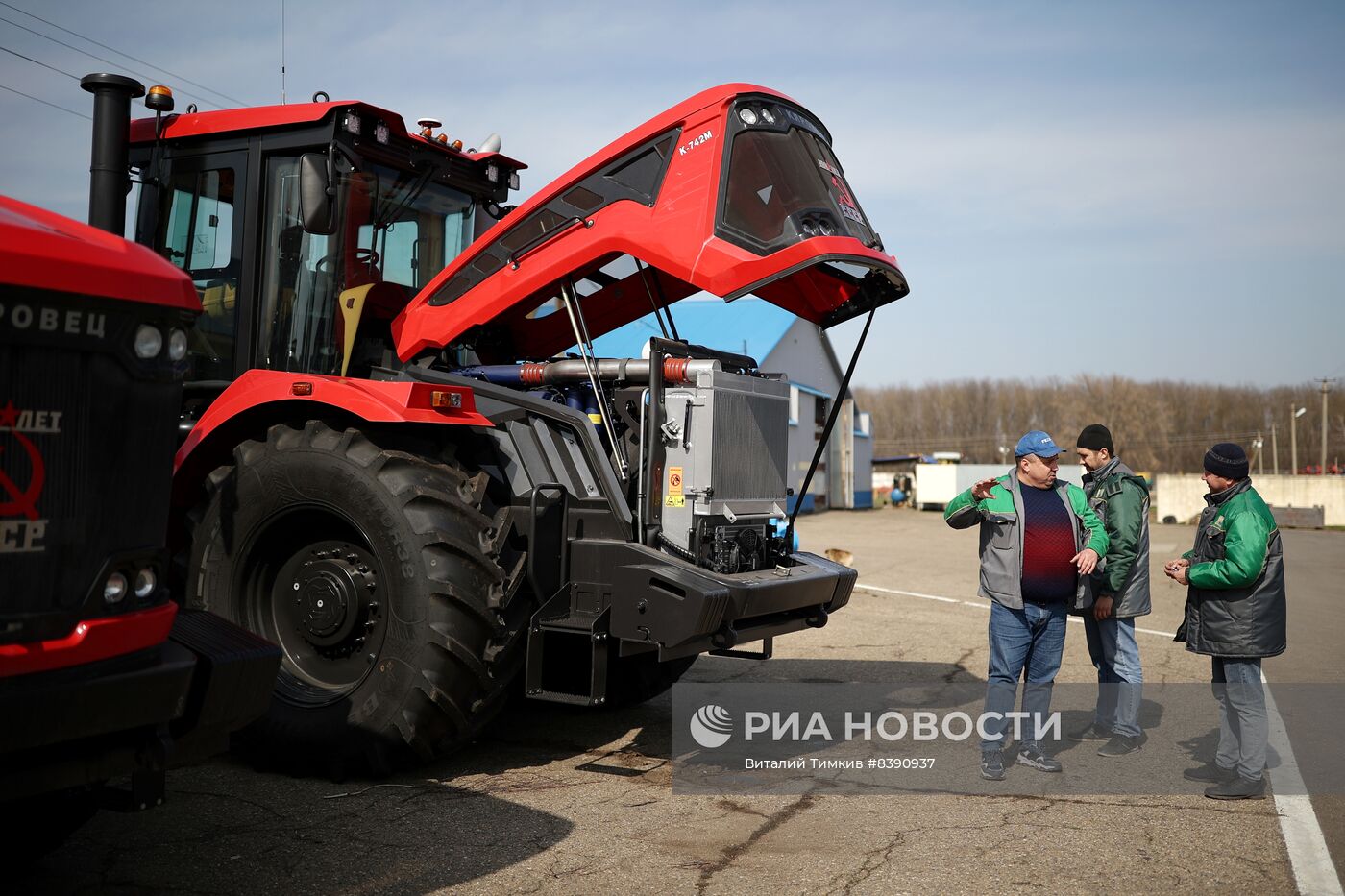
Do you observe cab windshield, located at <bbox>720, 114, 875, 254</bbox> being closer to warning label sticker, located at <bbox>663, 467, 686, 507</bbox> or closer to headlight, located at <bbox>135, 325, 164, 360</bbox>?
warning label sticker, located at <bbox>663, 467, 686, 507</bbox>

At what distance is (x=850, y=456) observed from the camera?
39.4 m

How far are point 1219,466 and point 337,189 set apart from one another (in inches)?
186

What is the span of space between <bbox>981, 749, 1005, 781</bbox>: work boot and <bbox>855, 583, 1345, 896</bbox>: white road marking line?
1199mm

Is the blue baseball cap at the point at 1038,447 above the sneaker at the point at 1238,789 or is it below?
above

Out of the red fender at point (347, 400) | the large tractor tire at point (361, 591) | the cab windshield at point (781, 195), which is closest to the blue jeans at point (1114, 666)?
the cab windshield at point (781, 195)

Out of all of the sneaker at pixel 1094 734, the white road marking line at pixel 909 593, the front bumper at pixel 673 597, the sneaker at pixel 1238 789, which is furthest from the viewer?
the white road marking line at pixel 909 593

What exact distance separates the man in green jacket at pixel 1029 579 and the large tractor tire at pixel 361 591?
7.85 ft

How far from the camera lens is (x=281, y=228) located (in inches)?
235

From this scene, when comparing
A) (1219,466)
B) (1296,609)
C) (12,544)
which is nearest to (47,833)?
(12,544)

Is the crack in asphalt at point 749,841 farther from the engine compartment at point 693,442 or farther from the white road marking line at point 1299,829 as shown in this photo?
the white road marking line at point 1299,829

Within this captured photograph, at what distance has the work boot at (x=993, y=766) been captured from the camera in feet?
17.7

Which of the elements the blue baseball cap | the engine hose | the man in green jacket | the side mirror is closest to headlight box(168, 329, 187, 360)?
the side mirror

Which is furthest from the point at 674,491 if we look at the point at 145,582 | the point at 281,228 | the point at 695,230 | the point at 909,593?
the point at 909,593

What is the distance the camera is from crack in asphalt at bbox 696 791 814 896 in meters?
4.06
